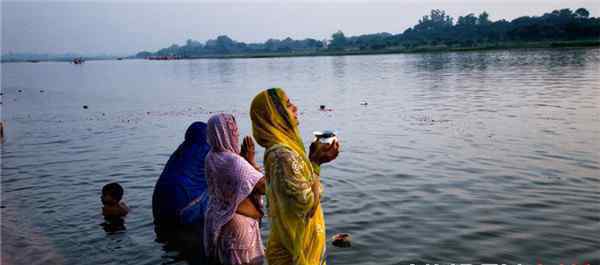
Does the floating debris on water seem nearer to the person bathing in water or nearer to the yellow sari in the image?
the person bathing in water

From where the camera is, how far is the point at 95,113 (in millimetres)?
27672

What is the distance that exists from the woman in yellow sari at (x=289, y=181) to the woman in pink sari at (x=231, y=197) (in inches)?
52.0

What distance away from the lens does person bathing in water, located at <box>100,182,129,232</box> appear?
365 inches

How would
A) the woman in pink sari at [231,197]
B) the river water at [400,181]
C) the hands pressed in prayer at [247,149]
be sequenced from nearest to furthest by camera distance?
the woman in pink sari at [231,197] < the hands pressed in prayer at [247,149] < the river water at [400,181]

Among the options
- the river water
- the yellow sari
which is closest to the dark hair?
the river water

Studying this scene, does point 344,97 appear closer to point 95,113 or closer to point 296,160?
point 95,113

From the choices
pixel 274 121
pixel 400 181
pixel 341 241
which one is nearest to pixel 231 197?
pixel 274 121

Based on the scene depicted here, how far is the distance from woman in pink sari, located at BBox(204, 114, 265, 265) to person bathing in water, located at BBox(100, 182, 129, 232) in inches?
170

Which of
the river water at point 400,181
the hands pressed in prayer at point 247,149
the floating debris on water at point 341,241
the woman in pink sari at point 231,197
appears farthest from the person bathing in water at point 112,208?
the hands pressed in prayer at point 247,149

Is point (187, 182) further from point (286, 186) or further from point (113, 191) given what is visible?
point (286, 186)

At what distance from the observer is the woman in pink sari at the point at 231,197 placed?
16.4 feet

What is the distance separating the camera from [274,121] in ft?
11.7

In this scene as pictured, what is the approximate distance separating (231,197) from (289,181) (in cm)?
187

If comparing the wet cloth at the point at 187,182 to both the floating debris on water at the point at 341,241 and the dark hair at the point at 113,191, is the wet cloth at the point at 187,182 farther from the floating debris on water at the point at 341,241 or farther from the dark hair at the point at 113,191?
the floating debris on water at the point at 341,241
